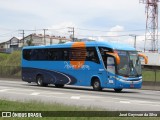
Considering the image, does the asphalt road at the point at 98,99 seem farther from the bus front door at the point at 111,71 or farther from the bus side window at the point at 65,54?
the bus side window at the point at 65,54

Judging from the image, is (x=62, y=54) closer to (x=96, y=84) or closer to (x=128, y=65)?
(x=96, y=84)

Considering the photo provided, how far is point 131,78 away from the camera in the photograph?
28.0 metres

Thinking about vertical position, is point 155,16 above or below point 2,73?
above

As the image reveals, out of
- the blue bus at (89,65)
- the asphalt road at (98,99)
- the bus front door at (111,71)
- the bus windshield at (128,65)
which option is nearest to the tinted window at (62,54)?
the blue bus at (89,65)

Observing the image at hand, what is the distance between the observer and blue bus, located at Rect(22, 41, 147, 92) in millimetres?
27734

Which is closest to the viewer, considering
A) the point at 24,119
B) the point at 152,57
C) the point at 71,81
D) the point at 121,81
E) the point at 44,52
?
the point at 24,119

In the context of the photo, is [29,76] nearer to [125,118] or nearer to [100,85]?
[100,85]

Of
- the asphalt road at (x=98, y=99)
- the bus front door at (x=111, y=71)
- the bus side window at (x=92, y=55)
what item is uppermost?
the bus side window at (x=92, y=55)

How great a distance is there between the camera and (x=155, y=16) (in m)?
77.8

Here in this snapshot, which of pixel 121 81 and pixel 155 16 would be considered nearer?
pixel 121 81

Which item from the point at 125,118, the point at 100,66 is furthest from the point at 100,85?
the point at 125,118

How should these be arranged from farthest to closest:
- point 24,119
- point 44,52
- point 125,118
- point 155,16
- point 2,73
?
1. point 155,16
2. point 2,73
3. point 44,52
4. point 125,118
5. point 24,119

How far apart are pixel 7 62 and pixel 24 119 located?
72715 mm

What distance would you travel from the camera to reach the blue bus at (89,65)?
91.0 feet
